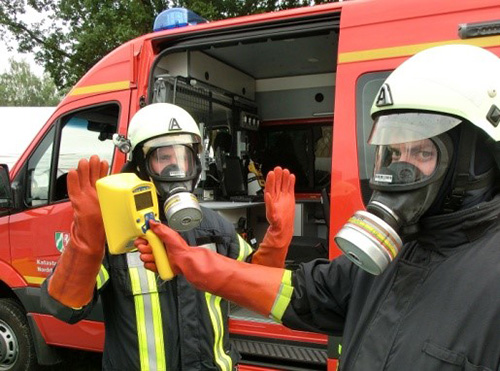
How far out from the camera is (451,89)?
109cm

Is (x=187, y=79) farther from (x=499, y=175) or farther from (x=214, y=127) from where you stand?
(x=499, y=175)

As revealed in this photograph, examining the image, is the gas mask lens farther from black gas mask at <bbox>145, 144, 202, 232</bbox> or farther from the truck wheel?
the truck wheel

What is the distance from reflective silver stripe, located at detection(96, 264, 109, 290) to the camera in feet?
5.32

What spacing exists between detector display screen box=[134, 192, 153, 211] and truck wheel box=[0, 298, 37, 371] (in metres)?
2.86

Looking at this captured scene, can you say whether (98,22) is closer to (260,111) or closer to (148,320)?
(260,111)

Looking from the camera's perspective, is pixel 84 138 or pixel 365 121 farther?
pixel 84 138

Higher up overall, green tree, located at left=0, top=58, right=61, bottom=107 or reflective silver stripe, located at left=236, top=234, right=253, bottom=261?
green tree, located at left=0, top=58, right=61, bottom=107

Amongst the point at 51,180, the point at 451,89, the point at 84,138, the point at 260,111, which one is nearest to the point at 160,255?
the point at 451,89

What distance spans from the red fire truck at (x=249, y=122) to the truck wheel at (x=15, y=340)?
11mm

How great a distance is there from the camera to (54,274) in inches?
59.3

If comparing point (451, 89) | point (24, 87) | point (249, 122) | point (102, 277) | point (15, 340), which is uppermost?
point (24, 87)

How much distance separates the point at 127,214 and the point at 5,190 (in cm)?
249

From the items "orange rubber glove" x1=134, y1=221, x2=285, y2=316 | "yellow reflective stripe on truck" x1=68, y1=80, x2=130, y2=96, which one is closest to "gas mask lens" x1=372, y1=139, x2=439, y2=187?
"orange rubber glove" x1=134, y1=221, x2=285, y2=316

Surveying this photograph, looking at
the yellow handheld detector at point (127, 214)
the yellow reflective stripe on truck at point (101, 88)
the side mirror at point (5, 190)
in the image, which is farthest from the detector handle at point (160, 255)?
the side mirror at point (5, 190)
